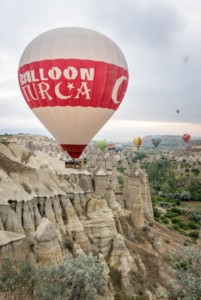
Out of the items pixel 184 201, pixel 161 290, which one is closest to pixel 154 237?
pixel 161 290

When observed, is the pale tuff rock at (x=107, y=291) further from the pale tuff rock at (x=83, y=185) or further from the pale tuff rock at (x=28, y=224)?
the pale tuff rock at (x=83, y=185)

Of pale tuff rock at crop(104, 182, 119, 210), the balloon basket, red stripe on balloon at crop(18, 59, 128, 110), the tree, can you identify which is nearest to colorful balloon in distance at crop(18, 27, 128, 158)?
red stripe on balloon at crop(18, 59, 128, 110)

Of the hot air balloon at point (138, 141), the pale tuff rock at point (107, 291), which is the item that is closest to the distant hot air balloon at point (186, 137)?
the hot air balloon at point (138, 141)

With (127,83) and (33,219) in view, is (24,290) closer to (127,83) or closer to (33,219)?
(33,219)

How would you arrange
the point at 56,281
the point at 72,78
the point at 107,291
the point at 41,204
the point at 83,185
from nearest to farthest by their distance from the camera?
1. the point at 56,281
2. the point at 72,78
3. the point at 107,291
4. the point at 41,204
5. the point at 83,185

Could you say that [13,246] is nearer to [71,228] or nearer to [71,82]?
[71,228]

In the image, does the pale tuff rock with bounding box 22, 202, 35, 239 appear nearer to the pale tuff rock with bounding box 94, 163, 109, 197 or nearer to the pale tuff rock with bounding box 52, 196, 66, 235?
the pale tuff rock with bounding box 52, 196, 66, 235

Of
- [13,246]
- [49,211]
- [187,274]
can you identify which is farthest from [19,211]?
[187,274]
